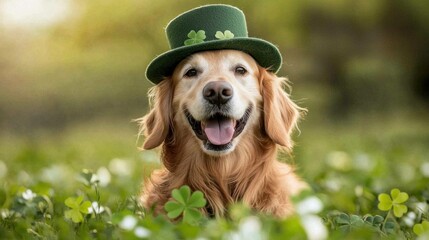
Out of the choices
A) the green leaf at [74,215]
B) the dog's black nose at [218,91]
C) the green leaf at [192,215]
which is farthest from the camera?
the green leaf at [74,215]

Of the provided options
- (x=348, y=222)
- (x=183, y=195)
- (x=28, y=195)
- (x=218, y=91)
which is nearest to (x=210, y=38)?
(x=218, y=91)

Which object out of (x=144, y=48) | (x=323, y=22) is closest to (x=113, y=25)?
(x=144, y=48)

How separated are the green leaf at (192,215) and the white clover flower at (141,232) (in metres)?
0.42

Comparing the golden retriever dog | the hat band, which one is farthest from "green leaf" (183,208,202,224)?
the hat band

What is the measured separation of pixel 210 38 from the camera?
4062 millimetres

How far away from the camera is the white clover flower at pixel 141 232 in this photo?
9.25 ft

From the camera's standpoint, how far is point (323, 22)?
17.0 metres

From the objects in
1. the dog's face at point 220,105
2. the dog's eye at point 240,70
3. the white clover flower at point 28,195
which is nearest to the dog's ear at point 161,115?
the dog's face at point 220,105

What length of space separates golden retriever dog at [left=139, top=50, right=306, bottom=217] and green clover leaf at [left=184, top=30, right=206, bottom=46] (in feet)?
0.25

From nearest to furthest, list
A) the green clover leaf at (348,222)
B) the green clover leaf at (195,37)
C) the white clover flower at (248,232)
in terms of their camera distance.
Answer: the white clover flower at (248,232), the green clover leaf at (348,222), the green clover leaf at (195,37)

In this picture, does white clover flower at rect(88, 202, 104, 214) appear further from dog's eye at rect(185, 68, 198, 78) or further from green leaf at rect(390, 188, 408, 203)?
green leaf at rect(390, 188, 408, 203)

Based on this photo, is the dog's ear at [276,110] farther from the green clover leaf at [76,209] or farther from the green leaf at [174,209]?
the green clover leaf at [76,209]

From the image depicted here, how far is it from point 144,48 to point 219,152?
1315cm

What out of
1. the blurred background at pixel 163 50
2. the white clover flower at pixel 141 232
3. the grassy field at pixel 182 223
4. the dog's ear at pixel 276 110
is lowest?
the blurred background at pixel 163 50
